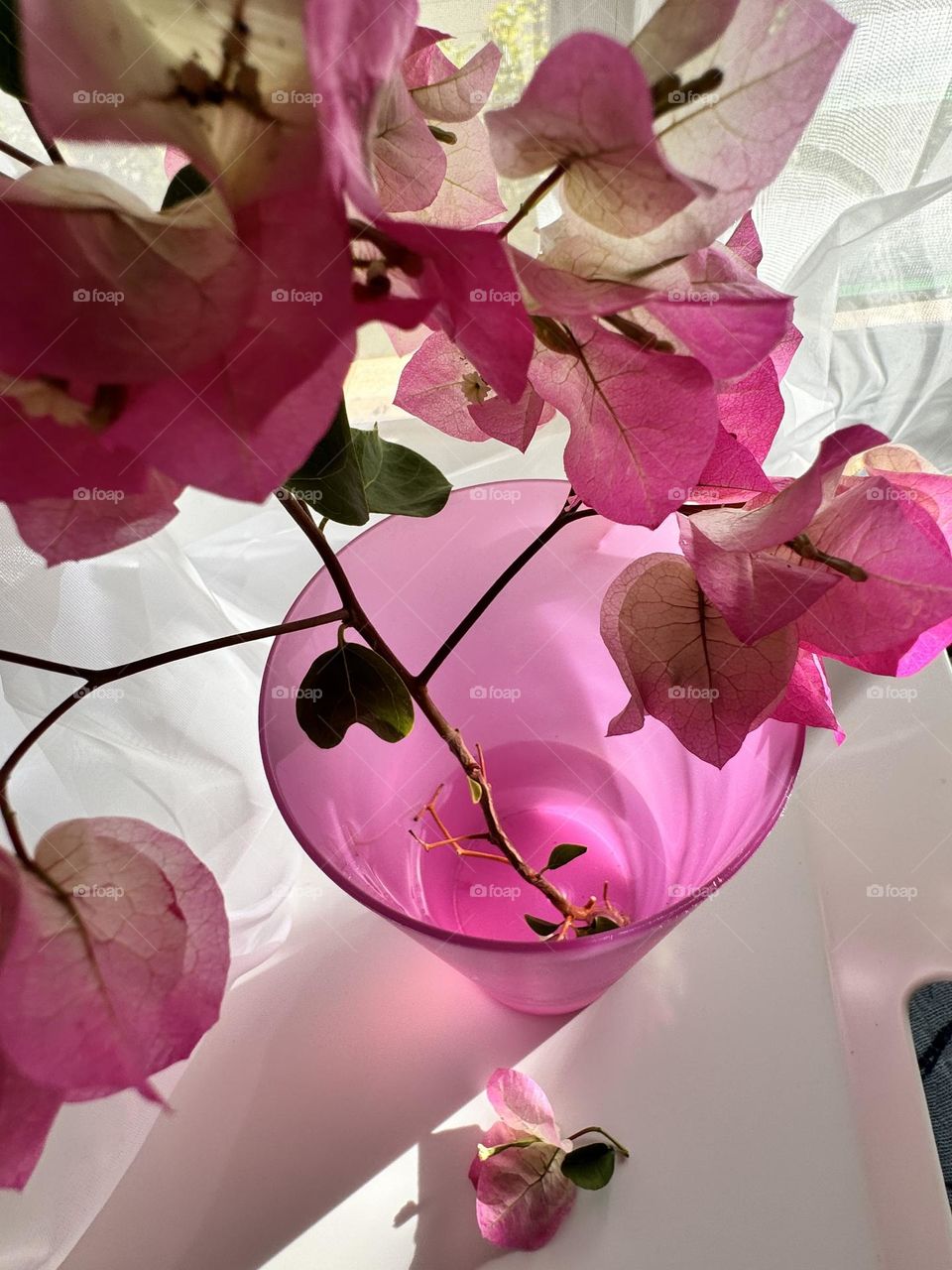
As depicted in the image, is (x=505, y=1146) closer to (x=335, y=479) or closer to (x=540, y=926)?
(x=540, y=926)

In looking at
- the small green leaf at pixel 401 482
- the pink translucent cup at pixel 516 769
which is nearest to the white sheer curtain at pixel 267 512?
the pink translucent cup at pixel 516 769

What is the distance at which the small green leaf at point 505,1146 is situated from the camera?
34 centimetres

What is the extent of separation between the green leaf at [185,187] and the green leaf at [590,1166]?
0.31 meters

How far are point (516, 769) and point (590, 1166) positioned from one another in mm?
157

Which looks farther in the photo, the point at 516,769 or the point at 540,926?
the point at 516,769

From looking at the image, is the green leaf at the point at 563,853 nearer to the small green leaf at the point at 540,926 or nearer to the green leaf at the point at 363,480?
the small green leaf at the point at 540,926

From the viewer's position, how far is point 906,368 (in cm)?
60

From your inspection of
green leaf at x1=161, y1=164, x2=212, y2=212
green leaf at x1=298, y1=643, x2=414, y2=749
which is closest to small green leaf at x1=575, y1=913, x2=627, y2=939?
green leaf at x1=298, y1=643, x2=414, y2=749

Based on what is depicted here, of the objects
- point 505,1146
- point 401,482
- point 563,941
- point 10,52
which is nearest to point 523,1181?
point 505,1146

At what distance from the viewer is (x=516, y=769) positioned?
0.44 meters

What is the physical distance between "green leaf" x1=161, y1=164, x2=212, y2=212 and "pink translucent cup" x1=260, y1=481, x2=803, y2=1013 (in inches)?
5.9

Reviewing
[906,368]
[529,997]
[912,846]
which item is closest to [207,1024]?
[529,997]

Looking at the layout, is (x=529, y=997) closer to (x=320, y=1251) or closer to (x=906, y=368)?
(x=320, y=1251)

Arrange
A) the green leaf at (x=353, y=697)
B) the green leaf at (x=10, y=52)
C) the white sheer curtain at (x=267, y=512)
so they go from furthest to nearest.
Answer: the white sheer curtain at (x=267, y=512) → the green leaf at (x=353, y=697) → the green leaf at (x=10, y=52)
